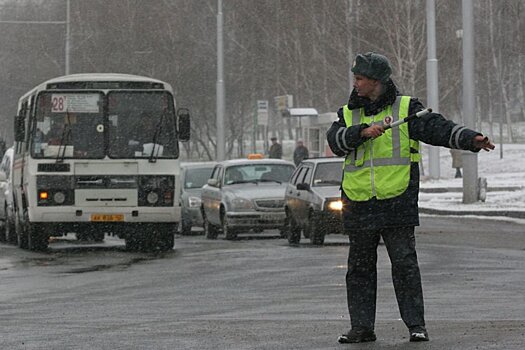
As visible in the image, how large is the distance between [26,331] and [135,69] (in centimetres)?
6683

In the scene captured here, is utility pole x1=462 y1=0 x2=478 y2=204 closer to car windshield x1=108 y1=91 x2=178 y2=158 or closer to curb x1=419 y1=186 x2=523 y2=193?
curb x1=419 y1=186 x2=523 y2=193

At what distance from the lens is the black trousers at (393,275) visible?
9180 mm

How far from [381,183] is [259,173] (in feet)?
61.1

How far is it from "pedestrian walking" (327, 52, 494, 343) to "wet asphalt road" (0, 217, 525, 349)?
280mm

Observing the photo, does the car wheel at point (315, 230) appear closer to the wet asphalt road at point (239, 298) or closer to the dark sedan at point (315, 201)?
the dark sedan at point (315, 201)

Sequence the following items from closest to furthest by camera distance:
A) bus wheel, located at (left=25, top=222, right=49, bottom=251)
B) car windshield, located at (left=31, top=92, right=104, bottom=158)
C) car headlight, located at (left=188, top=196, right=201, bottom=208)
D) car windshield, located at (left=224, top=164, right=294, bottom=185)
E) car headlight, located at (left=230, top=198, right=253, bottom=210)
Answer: car windshield, located at (left=31, top=92, right=104, bottom=158) → bus wheel, located at (left=25, top=222, right=49, bottom=251) → car headlight, located at (left=230, top=198, right=253, bottom=210) → car windshield, located at (left=224, top=164, right=294, bottom=185) → car headlight, located at (left=188, top=196, right=201, bottom=208)

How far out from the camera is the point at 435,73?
41812mm

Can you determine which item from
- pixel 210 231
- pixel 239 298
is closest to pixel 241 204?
pixel 210 231

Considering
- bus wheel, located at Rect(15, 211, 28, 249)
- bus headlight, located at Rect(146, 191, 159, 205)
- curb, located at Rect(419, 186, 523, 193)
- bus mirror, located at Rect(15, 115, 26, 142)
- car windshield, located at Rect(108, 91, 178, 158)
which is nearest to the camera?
bus headlight, located at Rect(146, 191, 159, 205)

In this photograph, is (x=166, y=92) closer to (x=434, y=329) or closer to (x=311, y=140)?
(x=434, y=329)

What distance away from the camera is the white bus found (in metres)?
22.3

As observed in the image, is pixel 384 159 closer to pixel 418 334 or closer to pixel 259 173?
pixel 418 334

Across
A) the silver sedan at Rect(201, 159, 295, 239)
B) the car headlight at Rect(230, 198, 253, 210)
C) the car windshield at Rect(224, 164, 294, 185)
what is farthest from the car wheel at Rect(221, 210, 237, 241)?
the car windshield at Rect(224, 164, 294, 185)

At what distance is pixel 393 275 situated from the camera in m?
9.27
